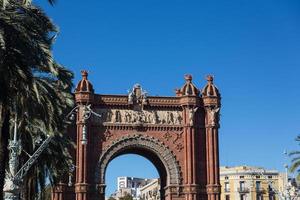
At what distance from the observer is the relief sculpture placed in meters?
51.6

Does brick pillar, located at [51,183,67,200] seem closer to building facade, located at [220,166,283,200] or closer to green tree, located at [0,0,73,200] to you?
green tree, located at [0,0,73,200]

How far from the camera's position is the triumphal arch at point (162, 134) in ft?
166

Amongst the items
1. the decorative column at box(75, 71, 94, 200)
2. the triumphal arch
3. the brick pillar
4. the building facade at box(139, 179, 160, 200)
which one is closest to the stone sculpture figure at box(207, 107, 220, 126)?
the triumphal arch

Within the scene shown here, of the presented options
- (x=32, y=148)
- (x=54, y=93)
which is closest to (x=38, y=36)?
(x=54, y=93)

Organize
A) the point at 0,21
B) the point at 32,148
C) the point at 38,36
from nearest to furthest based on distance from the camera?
1. the point at 0,21
2. the point at 38,36
3. the point at 32,148

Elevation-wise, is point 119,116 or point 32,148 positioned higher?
point 119,116

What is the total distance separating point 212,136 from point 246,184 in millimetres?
39813

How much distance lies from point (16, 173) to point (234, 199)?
69.3m

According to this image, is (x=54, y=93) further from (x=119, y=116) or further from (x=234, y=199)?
(x=234, y=199)

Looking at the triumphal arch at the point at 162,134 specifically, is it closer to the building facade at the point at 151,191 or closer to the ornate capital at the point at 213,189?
the ornate capital at the point at 213,189

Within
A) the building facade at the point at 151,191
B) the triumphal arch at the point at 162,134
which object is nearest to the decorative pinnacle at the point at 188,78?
the triumphal arch at the point at 162,134

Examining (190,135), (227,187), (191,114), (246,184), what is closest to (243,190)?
(246,184)

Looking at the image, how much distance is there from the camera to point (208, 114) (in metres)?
52.2

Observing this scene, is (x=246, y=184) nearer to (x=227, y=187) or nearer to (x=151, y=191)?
(x=227, y=187)
